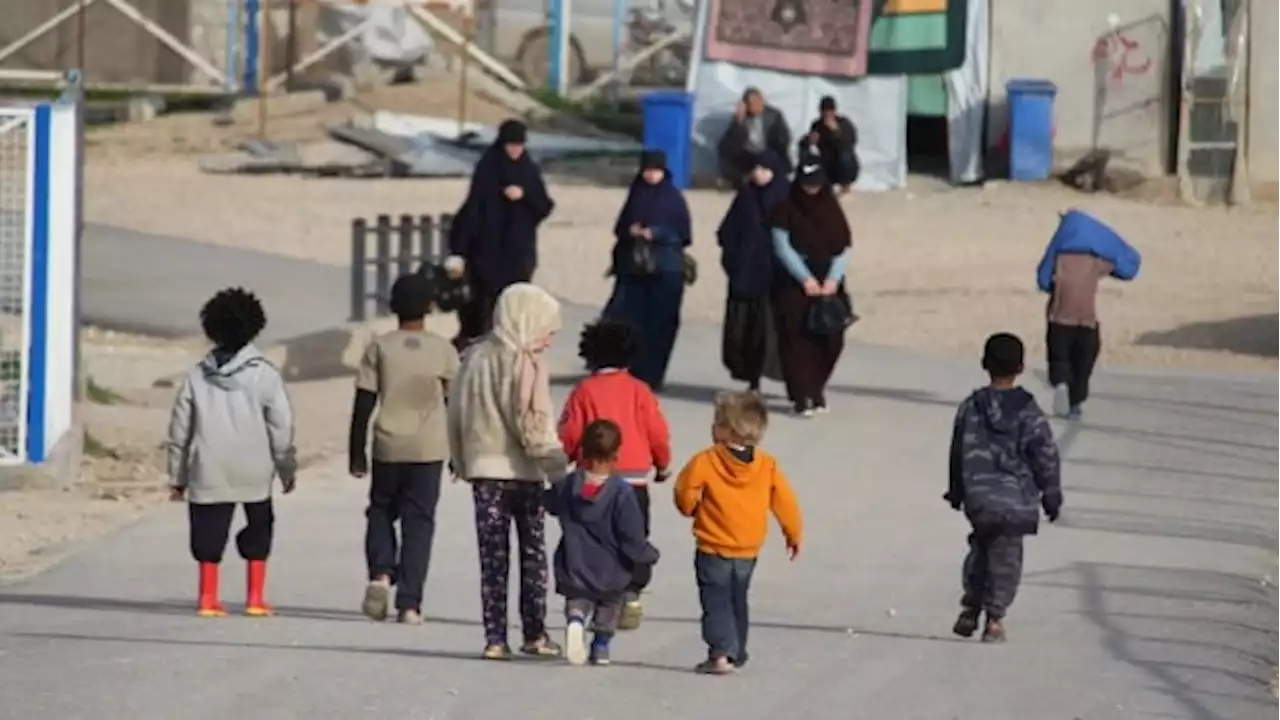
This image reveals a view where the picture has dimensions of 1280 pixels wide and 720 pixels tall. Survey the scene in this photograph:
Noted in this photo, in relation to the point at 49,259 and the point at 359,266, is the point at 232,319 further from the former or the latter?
the point at 359,266

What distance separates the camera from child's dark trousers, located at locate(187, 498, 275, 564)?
10.6m

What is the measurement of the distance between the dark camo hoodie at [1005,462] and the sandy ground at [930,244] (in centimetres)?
1093

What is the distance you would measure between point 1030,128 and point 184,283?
11352 mm

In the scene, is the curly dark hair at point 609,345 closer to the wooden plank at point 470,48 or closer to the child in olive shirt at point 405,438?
the child in olive shirt at point 405,438

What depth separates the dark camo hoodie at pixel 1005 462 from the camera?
417 inches

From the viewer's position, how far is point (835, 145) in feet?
98.6

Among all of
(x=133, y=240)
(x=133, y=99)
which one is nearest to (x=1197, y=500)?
(x=133, y=240)

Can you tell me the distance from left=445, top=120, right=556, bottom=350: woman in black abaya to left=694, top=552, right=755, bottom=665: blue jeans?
870 centimetres

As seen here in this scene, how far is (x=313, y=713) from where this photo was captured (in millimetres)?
8711

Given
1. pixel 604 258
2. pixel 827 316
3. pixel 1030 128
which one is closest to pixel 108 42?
pixel 1030 128

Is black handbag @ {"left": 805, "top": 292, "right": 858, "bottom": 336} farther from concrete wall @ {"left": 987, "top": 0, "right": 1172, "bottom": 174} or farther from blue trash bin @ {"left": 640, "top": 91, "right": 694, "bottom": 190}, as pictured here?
concrete wall @ {"left": 987, "top": 0, "right": 1172, "bottom": 174}

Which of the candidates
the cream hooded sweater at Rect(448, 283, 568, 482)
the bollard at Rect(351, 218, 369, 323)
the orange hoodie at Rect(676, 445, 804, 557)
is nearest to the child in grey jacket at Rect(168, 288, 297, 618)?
the cream hooded sweater at Rect(448, 283, 568, 482)

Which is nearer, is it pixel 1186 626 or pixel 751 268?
pixel 1186 626

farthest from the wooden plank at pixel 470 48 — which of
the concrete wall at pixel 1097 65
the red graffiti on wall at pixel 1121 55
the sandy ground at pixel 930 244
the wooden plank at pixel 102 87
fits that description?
the red graffiti on wall at pixel 1121 55
